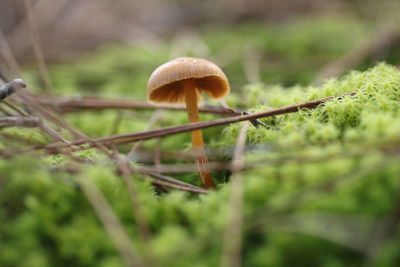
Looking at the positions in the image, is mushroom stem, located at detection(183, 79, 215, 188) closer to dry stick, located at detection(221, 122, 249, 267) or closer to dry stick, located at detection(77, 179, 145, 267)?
dry stick, located at detection(221, 122, 249, 267)

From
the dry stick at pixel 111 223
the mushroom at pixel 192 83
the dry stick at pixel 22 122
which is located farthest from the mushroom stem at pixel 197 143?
the dry stick at pixel 22 122

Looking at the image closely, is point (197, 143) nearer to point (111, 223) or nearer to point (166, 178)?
point (166, 178)

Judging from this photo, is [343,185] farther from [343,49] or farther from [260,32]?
[260,32]

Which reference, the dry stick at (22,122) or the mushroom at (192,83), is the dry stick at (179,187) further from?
the dry stick at (22,122)

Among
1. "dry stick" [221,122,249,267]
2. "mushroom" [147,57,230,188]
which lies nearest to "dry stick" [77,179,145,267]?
"dry stick" [221,122,249,267]

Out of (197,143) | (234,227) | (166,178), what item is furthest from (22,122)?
(234,227)

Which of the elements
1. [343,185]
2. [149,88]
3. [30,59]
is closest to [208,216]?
[343,185]
